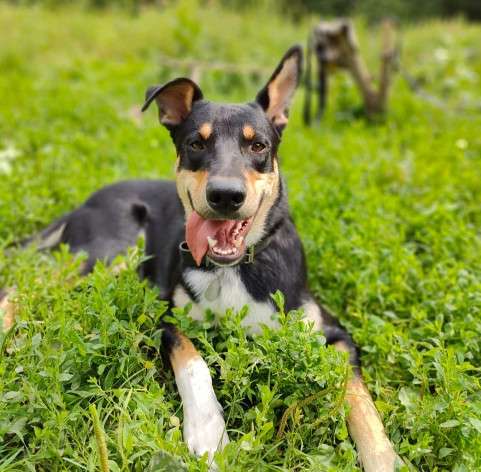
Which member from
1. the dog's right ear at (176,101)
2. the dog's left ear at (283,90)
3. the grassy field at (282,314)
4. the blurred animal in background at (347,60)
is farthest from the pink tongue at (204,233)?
the blurred animal in background at (347,60)

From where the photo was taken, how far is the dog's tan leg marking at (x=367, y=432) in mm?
2559

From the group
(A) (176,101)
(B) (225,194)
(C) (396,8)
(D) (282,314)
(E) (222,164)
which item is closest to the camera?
(D) (282,314)

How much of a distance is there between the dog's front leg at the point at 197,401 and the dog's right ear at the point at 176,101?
4.72 ft

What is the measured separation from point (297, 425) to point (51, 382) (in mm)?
1152

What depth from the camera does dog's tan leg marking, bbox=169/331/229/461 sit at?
2592 mm

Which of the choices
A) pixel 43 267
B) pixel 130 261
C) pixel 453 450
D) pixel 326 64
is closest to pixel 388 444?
pixel 453 450

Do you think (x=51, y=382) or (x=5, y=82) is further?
(x=5, y=82)

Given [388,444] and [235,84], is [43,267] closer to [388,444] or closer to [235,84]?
[388,444]

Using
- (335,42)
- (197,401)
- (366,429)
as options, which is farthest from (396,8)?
(197,401)

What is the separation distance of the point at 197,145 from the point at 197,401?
1440mm

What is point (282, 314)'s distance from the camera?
277 cm

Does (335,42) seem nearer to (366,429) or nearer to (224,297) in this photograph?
(224,297)

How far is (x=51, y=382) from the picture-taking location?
103 inches

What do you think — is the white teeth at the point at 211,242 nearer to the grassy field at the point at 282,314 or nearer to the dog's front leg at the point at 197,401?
the grassy field at the point at 282,314
